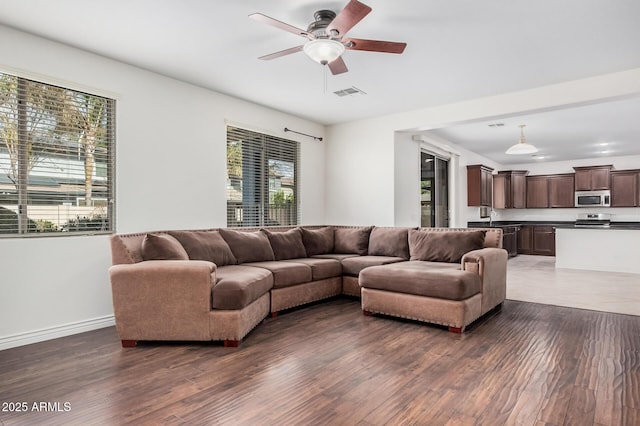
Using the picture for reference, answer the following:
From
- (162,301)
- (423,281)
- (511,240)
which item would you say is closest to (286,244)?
(423,281)

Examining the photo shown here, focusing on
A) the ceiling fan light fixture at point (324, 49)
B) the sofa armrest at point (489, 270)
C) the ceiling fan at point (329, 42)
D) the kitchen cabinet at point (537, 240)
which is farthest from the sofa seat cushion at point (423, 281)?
the kitchen cabinet at point (537, 240)

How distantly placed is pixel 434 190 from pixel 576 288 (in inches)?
106

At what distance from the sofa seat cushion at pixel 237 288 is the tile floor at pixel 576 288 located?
346 centimetres

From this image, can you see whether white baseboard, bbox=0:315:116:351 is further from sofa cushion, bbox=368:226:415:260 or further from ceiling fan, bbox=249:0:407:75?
sofa cushion, bbox=368:226:415:260

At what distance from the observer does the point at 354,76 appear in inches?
163

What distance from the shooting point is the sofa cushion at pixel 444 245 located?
4.29m

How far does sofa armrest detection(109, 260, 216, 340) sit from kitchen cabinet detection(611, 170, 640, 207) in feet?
33.4

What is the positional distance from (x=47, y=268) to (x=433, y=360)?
3.29m

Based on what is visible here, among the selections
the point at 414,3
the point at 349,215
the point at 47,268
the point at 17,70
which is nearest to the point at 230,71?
the point at 17,70

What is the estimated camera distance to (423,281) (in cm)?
360

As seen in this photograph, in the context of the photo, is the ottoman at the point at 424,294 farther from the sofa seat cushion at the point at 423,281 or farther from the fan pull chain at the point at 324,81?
the fan pull chain at the point at 324,81

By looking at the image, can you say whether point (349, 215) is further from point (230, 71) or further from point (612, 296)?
point (612, 296)

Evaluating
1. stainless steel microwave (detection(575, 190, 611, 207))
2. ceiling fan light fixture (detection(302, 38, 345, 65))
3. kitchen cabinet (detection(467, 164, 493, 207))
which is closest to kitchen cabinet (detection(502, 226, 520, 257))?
kitchen cabinet (detection(467, 164, 493, 207))

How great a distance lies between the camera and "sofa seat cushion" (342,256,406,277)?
4.58 m
